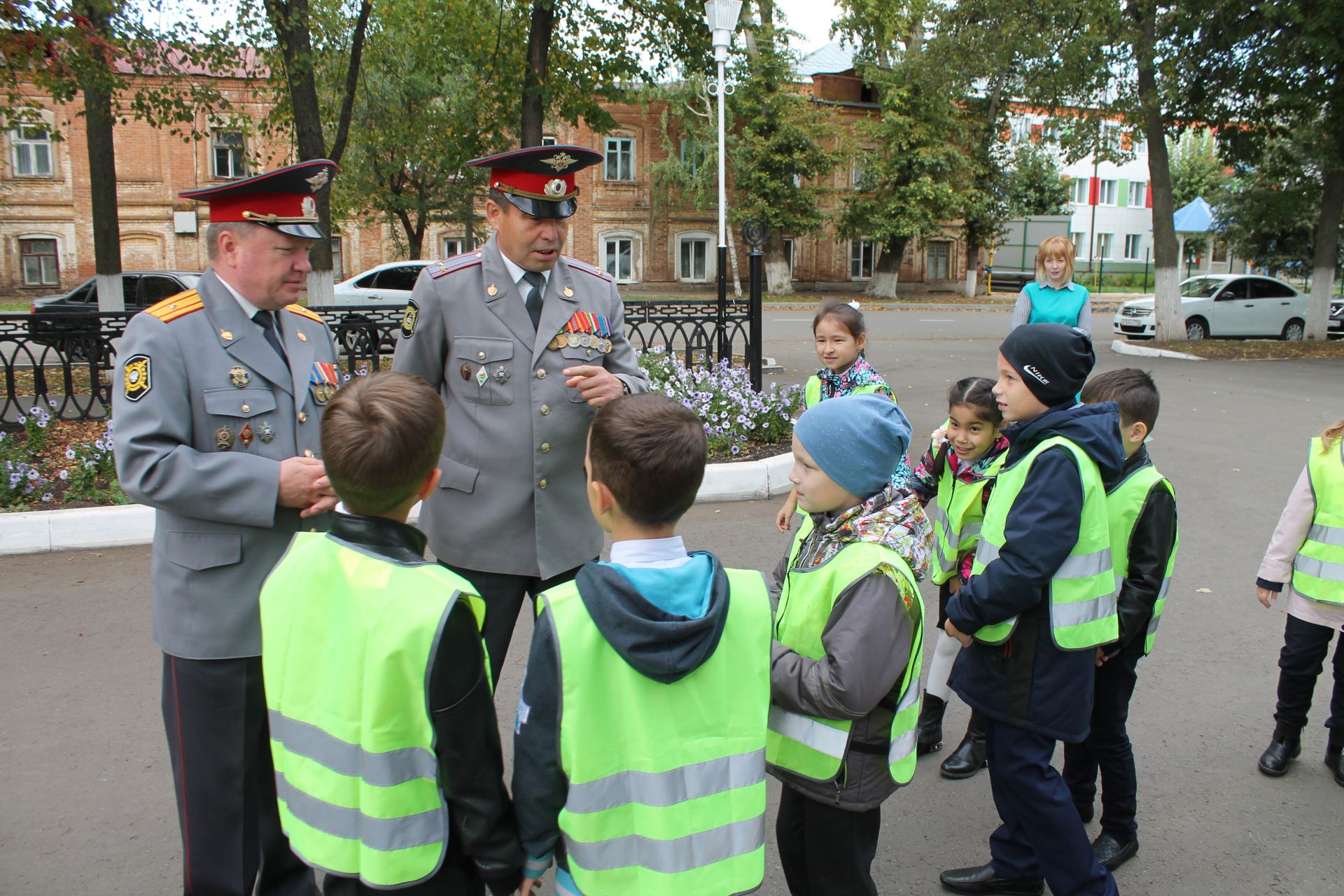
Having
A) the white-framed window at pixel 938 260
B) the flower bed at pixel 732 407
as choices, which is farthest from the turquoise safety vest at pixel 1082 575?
the white-framed window at pixel 938 260

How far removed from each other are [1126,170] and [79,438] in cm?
5656

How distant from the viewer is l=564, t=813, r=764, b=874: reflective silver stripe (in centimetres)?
180

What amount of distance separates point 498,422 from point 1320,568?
287 centimetres

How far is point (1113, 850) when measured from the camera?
3.04 meters

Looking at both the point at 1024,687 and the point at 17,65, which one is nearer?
the point at 1024,687

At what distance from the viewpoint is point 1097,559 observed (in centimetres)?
258

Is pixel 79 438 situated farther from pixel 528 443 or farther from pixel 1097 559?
pixel 1097 559

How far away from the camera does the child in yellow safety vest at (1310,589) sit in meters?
3.34

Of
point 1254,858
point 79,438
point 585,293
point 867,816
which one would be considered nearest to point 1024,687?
point 867,816

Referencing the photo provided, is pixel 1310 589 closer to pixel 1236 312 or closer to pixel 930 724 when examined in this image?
pixel 930 724

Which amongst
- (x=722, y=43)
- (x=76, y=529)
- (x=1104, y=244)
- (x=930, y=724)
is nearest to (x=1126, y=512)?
(x=930, y=724)

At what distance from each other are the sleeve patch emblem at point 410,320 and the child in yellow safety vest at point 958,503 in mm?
1863

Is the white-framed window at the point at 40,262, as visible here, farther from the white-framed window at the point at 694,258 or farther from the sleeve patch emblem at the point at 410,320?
the sleeve patch emblem at the point at 410,320

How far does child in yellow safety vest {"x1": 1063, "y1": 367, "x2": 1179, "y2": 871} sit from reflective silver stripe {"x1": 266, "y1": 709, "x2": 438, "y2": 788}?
2.06 metres
